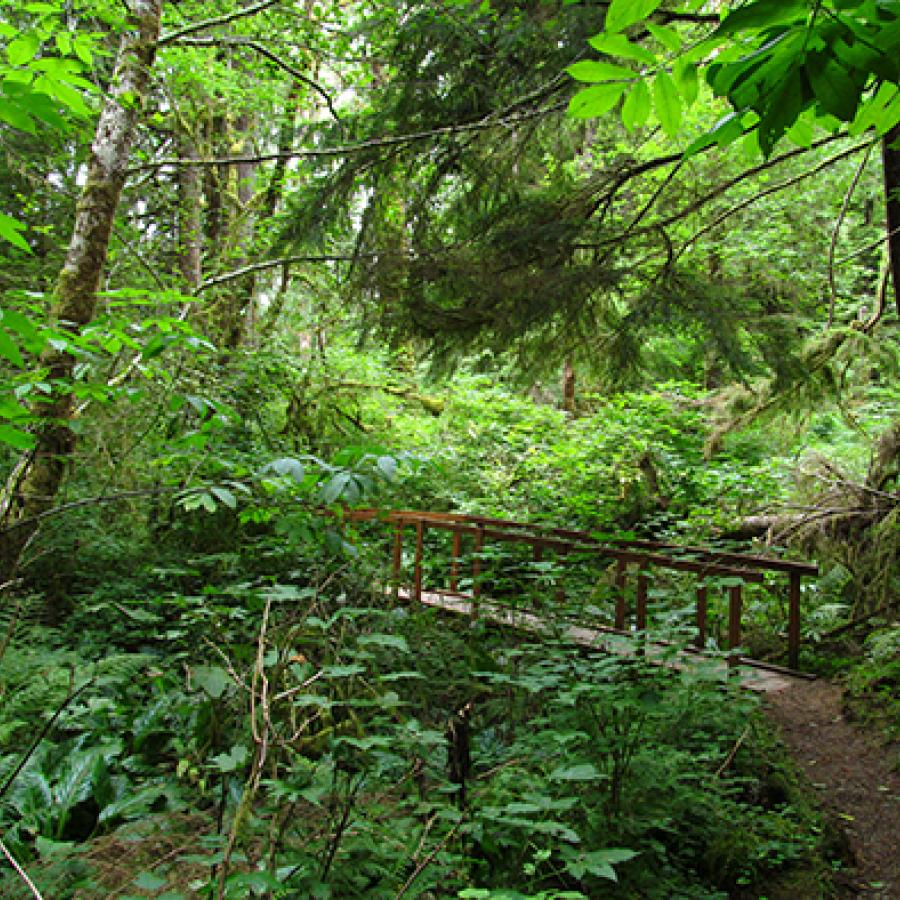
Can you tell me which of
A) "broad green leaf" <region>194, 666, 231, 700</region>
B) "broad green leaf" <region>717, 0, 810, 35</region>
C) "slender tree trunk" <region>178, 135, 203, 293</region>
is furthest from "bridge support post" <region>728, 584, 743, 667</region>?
"slender tree trunk" <region>178, 135, 203, 293</region>

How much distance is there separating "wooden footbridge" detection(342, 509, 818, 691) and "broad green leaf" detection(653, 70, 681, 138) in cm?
212

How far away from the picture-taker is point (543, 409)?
1226 cm

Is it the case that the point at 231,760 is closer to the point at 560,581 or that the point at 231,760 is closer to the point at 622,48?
the point at 622,48

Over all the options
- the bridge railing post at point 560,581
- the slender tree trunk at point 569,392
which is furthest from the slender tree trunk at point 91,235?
the slender tree trunk at point 569,392

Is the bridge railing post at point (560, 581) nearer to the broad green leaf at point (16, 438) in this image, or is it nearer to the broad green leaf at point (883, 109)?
the broad green leaf at point (16, 438)

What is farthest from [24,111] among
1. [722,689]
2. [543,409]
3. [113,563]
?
[543,409]

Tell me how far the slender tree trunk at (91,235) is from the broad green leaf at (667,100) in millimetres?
4787

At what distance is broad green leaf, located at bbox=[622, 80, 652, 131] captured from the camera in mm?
1261

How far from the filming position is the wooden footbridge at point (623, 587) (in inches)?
172

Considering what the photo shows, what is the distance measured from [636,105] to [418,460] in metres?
1.54

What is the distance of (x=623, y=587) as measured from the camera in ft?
19.8

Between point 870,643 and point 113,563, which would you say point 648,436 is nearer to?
point 870,643

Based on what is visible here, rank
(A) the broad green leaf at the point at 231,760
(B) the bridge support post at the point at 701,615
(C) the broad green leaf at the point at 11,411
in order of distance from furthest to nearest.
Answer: (B) the bridge support post at the point at 701,615 < (C) the broad green leaf at the point at 11,411 < (A) the broad green leaf at the point at 231,760

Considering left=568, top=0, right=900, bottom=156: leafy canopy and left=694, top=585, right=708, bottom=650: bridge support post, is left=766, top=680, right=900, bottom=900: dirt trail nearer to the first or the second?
left=694, top=585, right=708, bottom=650: bridge support post
